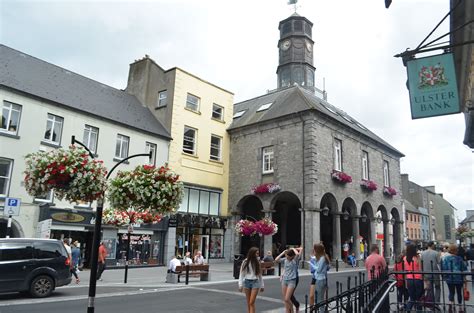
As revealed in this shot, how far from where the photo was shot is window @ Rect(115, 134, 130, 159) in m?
23.8

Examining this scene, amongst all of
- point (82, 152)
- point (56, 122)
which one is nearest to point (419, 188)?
point (56, 122)

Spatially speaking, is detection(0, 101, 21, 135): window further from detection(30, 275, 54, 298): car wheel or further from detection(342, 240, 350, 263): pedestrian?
detection(342, 240, 350, 263): pedestrian

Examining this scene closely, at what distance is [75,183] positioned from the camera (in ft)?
22.7

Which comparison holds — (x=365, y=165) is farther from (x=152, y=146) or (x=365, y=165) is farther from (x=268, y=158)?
(x=152, y=146)

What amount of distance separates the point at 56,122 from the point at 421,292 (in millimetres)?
19464

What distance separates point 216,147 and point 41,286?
63.5ft

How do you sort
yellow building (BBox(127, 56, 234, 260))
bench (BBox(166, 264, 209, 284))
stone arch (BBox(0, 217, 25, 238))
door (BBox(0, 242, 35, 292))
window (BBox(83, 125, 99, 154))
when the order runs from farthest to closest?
yellow building (BBox(127, 56, 234, 260)) → window (BBox(83, 125, 99, 154)) → stone arch (BBox(0, 217, 25, 238)) → bench (BBox(166, 264, 209, 284)) → door (BBox(0, 242, 35, 292))

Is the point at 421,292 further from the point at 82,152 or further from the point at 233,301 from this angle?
the point at 82,152

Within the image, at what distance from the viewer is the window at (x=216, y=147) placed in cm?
3011

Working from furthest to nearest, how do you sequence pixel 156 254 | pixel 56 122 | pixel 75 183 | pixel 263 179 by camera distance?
pixel 263 179 < pixel 156 254 < pixel 56 122 < pixel 75 183

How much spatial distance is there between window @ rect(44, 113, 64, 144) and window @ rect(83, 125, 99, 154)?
4.80 ft

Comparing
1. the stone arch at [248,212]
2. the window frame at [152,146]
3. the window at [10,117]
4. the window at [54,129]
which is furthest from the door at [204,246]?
the window at [10,117]

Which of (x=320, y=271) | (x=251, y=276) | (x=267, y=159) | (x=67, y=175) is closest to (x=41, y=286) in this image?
(x=67, y=175)

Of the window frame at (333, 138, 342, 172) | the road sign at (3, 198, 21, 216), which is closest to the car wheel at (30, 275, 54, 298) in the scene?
the road sign at (3, 198, 21, 216)
